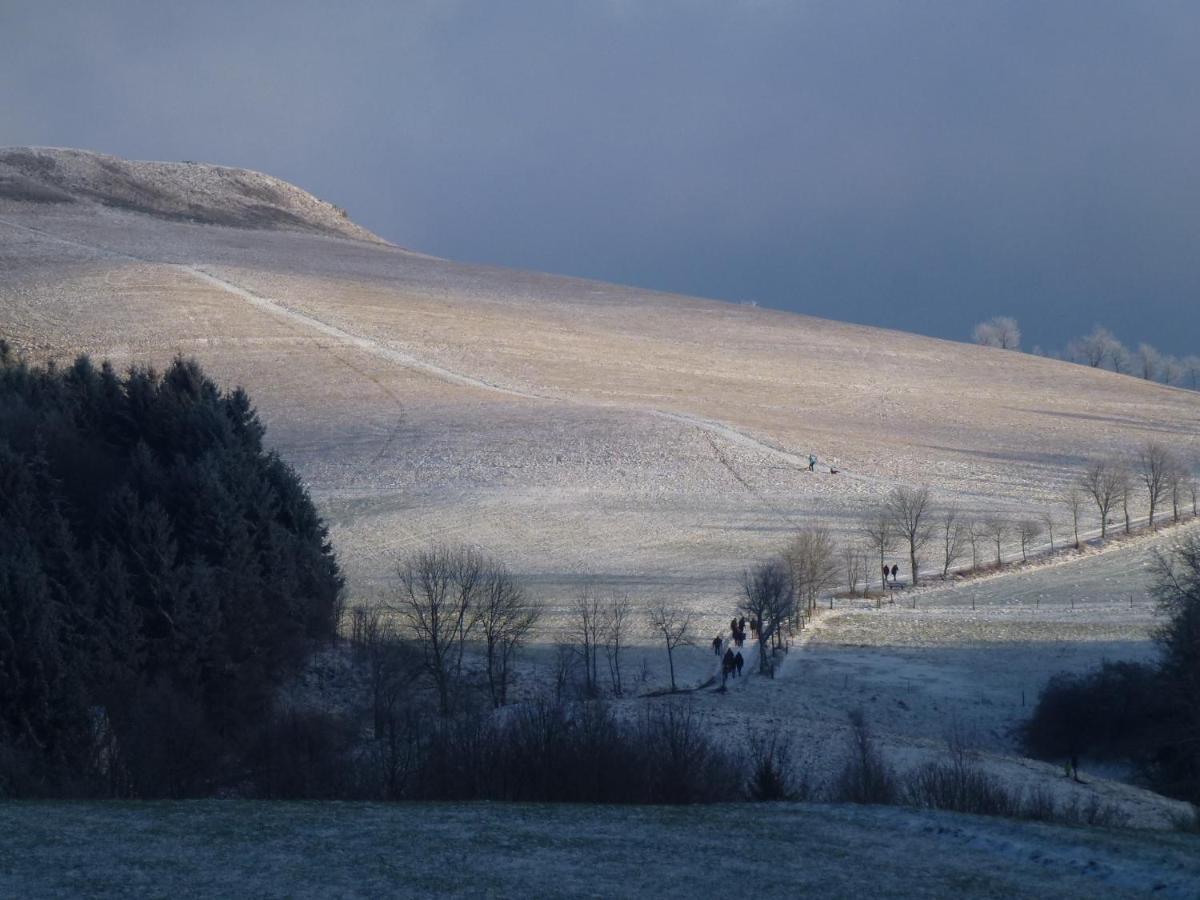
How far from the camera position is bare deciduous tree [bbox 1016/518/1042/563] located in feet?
137

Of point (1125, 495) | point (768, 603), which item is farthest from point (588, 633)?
point (1125, 495)

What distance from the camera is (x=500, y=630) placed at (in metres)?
25.5

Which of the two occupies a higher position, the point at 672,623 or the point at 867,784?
the point at 672,623

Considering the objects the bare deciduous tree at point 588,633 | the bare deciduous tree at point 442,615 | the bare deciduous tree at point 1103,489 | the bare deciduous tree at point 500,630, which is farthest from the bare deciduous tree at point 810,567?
the bare deciduous tree at point 1103,489

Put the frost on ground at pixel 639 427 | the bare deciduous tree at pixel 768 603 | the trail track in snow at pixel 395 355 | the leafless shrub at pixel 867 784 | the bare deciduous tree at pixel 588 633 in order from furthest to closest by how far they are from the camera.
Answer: the trail track in snow at pixel 395 355
the frost on ground at pixel 639 427
the bare deciduous tree at pixel 768 603
the bare deciduous tree at pixel 588 633
the leafless shrub at pixel 867 784

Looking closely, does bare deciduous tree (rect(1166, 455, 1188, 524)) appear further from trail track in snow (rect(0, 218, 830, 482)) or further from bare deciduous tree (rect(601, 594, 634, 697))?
bare deciduous tree (rect(601, 594, 634, 697))

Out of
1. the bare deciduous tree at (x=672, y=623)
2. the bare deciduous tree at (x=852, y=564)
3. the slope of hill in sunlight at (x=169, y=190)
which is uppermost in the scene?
the slope of hill in sunlight at (x=169, y=190)

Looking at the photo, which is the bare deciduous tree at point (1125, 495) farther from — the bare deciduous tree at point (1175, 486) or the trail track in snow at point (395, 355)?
the trail track in snow at point (395, 355)

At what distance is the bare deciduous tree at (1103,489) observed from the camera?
44.9 meters

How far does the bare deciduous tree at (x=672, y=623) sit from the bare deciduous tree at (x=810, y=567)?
10.1 ft

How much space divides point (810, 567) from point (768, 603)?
5.58 metres

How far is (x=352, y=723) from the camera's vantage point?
20734mm

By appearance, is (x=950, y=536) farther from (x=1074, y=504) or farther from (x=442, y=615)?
(x=442, y=615)

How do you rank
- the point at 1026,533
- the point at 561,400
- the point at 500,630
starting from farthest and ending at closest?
the point at 561,400 → the point at 1026,533 → the point at 500,630
